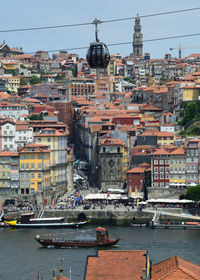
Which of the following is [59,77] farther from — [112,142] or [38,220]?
[38,220]

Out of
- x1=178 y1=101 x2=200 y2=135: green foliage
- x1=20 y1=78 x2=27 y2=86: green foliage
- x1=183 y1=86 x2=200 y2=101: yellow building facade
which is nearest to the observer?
x1=178 y1=101 x2=200 y2=135: green foliage

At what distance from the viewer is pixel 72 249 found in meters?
64.3

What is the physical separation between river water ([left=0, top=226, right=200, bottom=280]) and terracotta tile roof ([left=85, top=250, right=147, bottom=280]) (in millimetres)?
11429

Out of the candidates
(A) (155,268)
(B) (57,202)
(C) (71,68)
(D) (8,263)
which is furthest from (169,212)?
(C) (71,68)

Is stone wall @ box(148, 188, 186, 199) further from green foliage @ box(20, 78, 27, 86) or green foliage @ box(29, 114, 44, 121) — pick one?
green foliage @ box(20, 78, 27, 86)

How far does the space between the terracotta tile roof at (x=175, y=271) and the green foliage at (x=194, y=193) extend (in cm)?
4202

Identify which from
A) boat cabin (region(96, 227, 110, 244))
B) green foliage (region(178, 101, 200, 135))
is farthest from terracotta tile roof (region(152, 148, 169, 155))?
boat cabin (region(96, 227, 110, 244))

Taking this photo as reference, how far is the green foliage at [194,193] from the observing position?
7762cm

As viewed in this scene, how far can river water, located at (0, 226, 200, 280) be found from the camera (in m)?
53.4

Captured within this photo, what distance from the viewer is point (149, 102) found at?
122m

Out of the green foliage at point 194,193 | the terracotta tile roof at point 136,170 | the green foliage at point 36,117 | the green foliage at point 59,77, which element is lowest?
the green foliage at point 194,193

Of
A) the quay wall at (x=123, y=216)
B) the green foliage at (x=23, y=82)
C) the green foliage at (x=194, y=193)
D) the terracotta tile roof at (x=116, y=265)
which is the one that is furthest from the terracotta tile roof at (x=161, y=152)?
the green foliage at (x=23, y=82)

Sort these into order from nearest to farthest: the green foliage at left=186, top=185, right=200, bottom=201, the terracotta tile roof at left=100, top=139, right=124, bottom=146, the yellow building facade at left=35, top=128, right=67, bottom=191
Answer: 1. the green foliage at left=186, top=185, right=200, bottom=201
2. the terracotta tile roof at left=100, top=139, right=124, bottom=146
3. the yellow building facade at left=35, top=128, right=67, bottom=191

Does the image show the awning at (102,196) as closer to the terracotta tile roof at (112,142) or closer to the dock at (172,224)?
the terracotta tile roof at (112,142)
